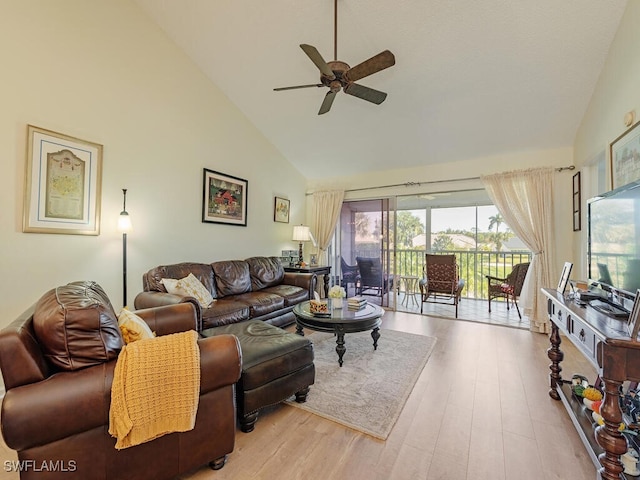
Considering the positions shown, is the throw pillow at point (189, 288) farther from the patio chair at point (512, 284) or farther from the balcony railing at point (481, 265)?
the patio chair at point (512, 284)

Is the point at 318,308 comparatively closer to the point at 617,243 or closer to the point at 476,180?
the point at 617,243

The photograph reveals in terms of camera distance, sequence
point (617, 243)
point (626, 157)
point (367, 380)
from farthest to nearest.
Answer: point (367, 380), point (626, 157), point (617, 243)

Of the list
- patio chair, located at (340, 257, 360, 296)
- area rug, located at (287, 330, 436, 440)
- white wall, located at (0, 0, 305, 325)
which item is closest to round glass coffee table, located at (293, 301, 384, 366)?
area rug, located at (287, 330, 436, 440)

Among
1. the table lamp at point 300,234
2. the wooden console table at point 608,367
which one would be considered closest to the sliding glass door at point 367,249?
the table lamp at point 300,234

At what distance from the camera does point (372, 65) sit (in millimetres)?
2281

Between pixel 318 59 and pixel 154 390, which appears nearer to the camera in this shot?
pixel 154 390

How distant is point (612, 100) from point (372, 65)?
86.5 inches

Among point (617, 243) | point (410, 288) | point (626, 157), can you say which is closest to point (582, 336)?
point (617, 243)

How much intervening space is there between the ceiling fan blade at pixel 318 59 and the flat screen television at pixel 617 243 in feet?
6.77

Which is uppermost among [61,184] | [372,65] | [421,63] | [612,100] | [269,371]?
[421,63]

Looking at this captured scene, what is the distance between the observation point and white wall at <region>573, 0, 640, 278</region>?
84.2 inches

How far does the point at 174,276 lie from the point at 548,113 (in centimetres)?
469

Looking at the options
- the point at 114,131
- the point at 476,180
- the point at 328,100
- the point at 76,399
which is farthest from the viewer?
the point at 476,180

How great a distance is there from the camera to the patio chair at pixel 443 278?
444 centimetres
